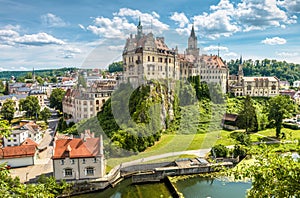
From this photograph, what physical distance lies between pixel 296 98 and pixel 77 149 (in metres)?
41.2

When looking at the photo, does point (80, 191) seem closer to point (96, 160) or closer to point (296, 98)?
point (96, 160)

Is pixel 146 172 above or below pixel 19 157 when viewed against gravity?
below

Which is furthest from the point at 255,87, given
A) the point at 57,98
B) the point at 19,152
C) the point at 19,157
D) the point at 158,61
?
the point at 19,157

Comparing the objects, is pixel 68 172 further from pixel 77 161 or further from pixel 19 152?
pixel 19 152

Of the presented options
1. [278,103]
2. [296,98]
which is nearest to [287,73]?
[296,98]

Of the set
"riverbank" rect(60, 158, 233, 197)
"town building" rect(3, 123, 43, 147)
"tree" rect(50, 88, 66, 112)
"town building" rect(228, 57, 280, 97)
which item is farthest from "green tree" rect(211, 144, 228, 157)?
"tree" rect(50, 88, 66, 112)

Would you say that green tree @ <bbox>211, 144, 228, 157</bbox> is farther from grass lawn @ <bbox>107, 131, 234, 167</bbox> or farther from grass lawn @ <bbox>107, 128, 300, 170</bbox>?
grass lawn @ <bbox>107, 131, 234, 167</bbox>

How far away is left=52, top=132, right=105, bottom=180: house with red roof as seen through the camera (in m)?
13.9

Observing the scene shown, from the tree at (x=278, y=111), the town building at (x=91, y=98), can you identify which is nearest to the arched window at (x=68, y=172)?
the town building at (x=91, y=98)

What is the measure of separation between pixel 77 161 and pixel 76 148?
78cm

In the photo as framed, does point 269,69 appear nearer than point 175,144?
No

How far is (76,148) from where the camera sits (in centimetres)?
1430

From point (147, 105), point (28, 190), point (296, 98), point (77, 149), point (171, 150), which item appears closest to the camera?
point (28, 190)

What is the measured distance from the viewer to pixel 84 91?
87.4 ft
